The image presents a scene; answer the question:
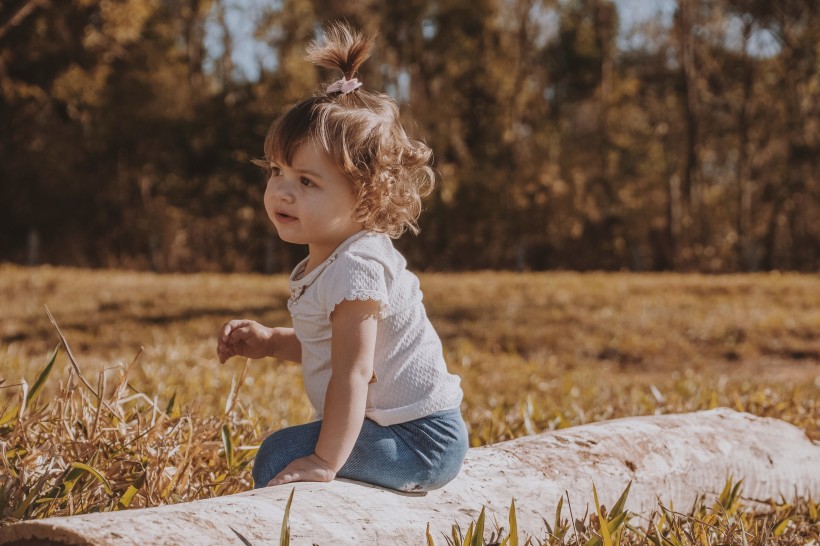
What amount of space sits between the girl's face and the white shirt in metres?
0.09

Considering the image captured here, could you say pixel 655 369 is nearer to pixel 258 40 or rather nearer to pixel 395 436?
pixel 395 436

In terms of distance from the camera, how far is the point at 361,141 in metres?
2.47

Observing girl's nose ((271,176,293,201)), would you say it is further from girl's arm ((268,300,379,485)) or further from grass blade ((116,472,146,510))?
grass blade ((116,472,146,510))

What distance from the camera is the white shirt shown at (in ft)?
8.13

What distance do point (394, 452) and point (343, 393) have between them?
0.83 ft

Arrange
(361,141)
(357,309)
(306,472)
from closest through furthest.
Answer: (306,472), (357,309), (361,141)

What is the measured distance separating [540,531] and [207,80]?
2442 centimetres

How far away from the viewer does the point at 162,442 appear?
2.75m

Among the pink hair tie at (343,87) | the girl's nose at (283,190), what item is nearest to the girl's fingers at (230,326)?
the girl's nose at (283,190)

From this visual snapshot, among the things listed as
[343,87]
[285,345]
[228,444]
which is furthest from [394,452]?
[343,87]

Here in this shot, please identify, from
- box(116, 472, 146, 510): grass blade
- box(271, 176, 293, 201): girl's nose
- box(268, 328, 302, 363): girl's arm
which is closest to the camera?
box(116, 472, 146, 510): grass blade

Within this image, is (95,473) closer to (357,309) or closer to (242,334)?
(242,334)

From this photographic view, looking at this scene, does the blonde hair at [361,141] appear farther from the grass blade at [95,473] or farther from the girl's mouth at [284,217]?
the grass blade at [95,473]

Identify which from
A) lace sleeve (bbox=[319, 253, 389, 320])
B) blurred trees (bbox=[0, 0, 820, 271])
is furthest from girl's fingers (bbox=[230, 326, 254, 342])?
blurred trees (bbox=[0, 0, 820, 271])
